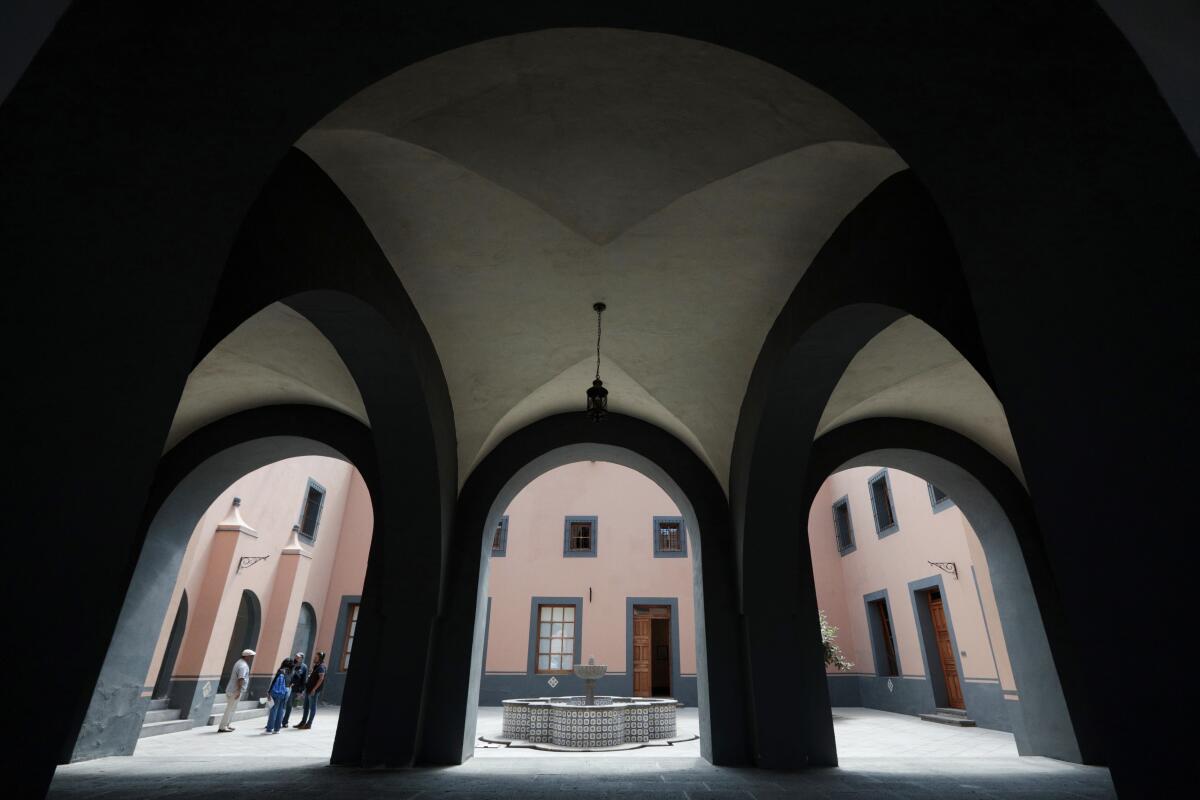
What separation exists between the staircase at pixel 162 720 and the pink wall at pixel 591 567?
6.47 metres

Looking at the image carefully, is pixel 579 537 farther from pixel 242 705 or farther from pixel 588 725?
pixel 242 705

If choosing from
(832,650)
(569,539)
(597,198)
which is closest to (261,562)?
(569,539)

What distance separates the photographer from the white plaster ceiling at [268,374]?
5.88 metres

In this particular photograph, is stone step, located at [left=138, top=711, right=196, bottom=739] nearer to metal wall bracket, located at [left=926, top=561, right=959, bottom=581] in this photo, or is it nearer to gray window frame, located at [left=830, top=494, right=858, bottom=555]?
metal wall bracket, located at [left=926, top=561, right=959, bottom=581]

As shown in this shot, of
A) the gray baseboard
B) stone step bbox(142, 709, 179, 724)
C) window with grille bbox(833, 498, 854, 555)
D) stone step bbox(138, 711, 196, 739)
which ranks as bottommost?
stone step bbox(138, 711, 196, 739)

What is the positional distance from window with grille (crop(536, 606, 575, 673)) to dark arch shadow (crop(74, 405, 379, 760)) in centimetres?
925

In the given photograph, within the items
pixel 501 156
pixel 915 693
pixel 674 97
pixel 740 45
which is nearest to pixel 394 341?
pixel 501 156

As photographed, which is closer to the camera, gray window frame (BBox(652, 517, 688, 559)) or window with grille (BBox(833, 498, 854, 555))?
gray window frame (BBox(652, 517, 688, 559))

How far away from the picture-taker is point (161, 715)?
31.0 feet

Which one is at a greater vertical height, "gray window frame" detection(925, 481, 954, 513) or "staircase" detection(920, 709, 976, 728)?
"gray window frame" detection(925, 481, 954, 513)

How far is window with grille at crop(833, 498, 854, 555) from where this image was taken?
15.8 metres

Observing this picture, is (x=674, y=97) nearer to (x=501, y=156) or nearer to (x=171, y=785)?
(x=501, y=156)

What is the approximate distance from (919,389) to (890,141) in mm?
5325

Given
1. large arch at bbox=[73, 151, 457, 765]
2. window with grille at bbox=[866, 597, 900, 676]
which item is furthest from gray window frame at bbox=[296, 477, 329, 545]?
Result: window with grille at bbox=[866, 597, 900, 676]
